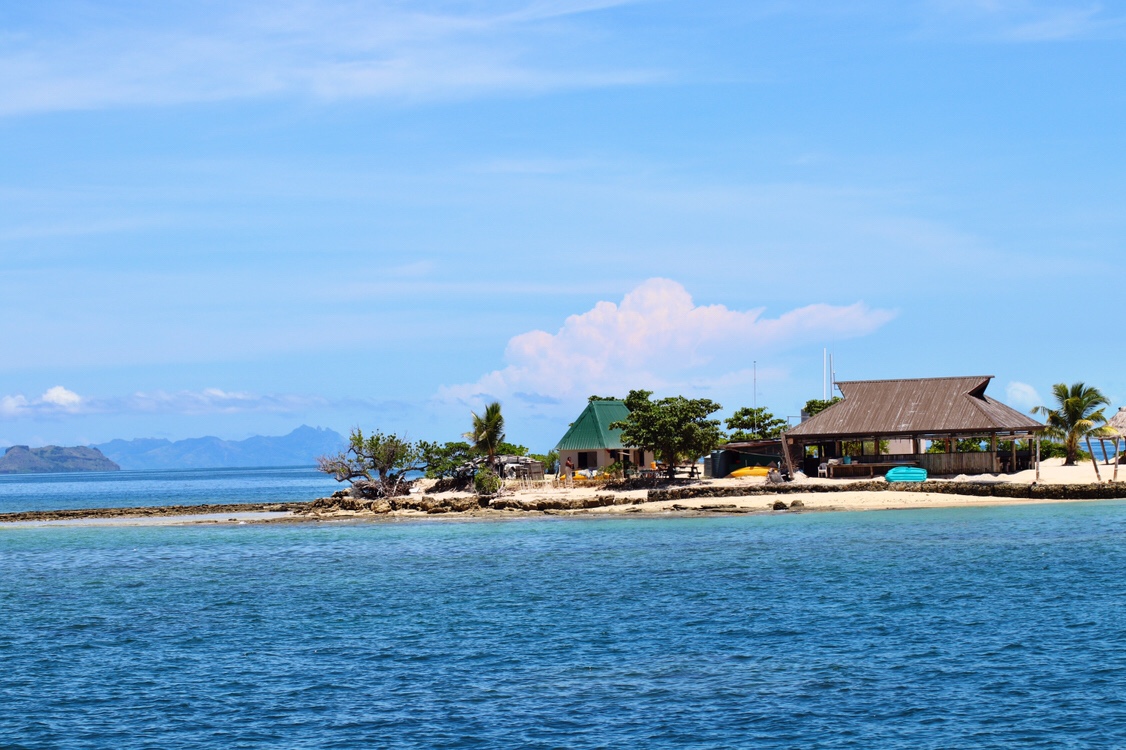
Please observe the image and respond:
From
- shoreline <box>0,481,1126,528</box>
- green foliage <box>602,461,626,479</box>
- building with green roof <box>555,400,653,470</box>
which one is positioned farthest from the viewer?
building with green roof <box>555,400,653,470</box>

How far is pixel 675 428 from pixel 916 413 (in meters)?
13.0

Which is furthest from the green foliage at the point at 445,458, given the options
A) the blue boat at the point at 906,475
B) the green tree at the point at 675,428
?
Answer: the blue boat at the point at 906,475

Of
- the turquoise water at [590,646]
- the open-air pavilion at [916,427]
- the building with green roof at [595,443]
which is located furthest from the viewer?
the building with green roof at [595,443]

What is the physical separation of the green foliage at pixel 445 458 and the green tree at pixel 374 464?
4.34 meters

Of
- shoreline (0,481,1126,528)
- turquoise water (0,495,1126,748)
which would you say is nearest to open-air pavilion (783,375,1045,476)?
shoreline (0,481,1126,528)

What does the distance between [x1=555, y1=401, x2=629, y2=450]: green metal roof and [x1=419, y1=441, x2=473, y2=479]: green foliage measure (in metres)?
6.45

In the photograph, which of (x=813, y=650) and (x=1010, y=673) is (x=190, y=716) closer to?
(x=813, y=650)

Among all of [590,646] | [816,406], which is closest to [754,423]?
[816,406]

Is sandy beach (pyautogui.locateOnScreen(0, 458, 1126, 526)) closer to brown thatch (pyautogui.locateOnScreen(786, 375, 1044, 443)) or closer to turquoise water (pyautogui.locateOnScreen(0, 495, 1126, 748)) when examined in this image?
brown thatch (pyautogui.locateOnScreen(786, 375, 1044, 443))

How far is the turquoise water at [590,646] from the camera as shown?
1630 centimetres

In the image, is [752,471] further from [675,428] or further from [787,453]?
[675,428]

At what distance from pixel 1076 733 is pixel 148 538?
4415 cm

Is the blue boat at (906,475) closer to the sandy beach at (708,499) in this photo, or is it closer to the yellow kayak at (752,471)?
the sandy beach at (708,499)

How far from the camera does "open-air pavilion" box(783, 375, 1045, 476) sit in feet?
189
